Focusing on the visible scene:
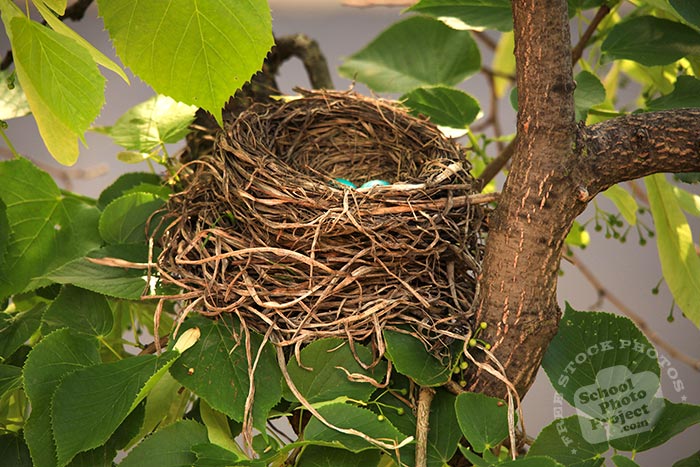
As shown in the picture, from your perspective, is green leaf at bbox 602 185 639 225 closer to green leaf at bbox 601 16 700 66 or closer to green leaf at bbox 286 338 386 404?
green leaf at bbox 601 16 700 66

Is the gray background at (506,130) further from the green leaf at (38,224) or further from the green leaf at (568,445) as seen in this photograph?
the green leaf at (568,445)

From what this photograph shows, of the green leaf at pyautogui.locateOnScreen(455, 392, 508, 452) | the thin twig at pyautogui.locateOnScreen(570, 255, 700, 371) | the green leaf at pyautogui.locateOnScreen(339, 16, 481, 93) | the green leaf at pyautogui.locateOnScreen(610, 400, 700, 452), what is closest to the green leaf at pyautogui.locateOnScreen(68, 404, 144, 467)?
the green leaf at pyautogui.locateOnScreen(455, 392, 508, 452)

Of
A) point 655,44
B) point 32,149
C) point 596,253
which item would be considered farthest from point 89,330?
point 596,253

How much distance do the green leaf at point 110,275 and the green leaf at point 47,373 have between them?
0.04 m

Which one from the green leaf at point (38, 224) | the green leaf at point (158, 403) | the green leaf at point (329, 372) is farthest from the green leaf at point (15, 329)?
the green leaf at point (329, 372)

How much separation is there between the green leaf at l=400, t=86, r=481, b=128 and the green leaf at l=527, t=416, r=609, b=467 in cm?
33

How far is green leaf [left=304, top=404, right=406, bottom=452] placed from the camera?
1.65 feet

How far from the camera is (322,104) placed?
804 mm

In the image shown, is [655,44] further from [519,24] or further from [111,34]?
[111,34]

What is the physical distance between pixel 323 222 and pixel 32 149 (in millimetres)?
1249

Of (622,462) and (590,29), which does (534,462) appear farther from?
(590,29)

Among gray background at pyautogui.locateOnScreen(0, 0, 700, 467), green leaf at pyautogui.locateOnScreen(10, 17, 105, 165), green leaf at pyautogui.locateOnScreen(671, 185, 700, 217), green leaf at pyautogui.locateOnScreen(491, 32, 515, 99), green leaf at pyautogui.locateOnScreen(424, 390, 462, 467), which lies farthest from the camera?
gray background at pyautogui.locateOnScreen(0, 0, 700, 467)

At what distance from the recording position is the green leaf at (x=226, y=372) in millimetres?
517

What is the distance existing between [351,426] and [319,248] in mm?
147
